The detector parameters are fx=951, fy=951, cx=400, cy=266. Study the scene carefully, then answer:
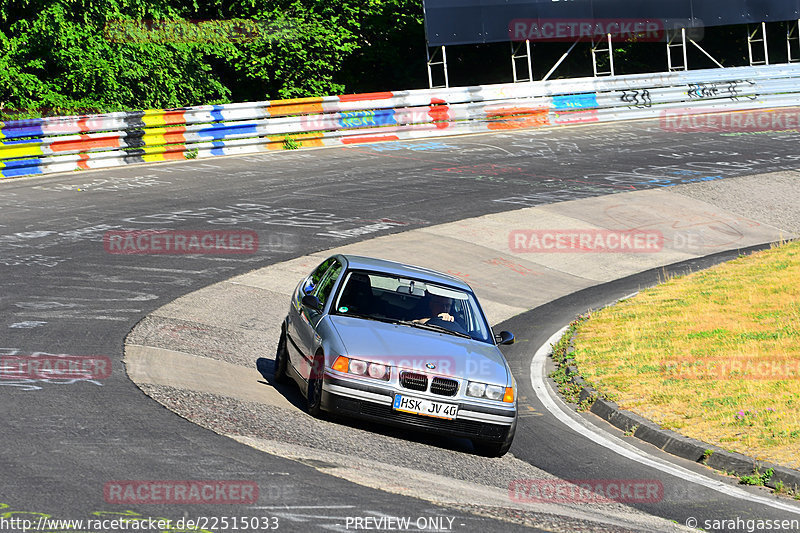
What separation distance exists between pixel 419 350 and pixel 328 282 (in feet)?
6.27

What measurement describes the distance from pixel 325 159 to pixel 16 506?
71.2ft

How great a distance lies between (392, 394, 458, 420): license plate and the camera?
8.41 m

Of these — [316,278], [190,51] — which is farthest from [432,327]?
[190,51]

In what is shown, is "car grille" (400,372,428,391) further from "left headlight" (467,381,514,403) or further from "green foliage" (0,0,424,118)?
"green foliage" (0,0,424,118)

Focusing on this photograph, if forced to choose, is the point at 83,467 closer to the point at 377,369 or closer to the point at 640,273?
the point at 377,369

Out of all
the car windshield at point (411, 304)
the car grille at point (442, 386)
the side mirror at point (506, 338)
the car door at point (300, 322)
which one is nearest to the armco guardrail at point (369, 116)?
the car door at point (300, 322)

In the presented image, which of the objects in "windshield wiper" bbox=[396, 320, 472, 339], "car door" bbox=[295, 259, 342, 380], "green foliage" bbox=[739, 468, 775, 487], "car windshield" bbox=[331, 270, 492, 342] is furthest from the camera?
"car windshield" bbox=[331, 270, 492, 342]

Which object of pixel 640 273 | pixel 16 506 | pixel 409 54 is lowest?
pixel 640 273

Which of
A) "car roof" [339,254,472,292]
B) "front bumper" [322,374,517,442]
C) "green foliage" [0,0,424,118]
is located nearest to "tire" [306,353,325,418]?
"front bumper" [322,374,517,442]

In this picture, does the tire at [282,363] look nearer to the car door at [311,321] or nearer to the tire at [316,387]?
the car door at [311,321]

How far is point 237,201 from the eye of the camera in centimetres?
2138

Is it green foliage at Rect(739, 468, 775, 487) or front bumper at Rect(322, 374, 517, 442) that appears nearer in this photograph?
green foliage at Rect(739, 468, 775, 487)

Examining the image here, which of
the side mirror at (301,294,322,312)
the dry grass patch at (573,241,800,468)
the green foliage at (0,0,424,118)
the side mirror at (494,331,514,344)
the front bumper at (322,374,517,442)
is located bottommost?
the dry grass patch at (573,241,800,468)

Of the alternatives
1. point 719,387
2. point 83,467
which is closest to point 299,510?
point 83,467
